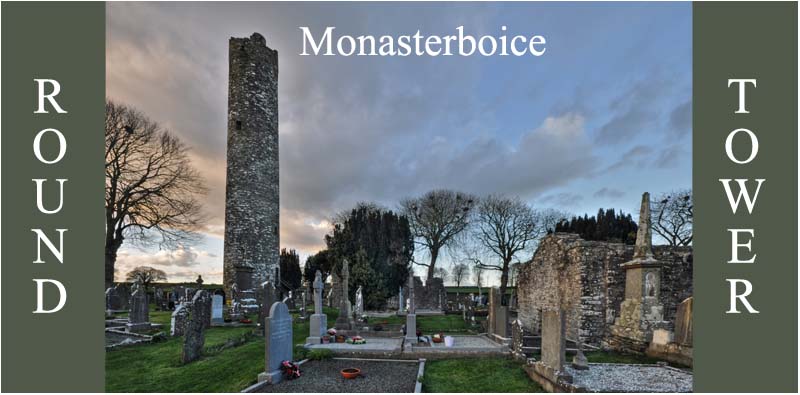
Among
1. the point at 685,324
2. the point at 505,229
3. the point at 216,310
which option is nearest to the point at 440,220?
the point at 505,229

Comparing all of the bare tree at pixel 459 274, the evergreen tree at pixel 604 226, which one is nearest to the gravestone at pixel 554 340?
the evergreen tree at pixel 604 226

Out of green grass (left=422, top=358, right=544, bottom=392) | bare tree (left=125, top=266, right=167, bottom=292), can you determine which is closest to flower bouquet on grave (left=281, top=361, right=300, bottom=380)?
green grass (left=422, top=358, right=544, bottom=392)

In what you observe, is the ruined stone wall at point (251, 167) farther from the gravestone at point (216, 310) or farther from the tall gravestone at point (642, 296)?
the tall gravestone at point (642, 296)

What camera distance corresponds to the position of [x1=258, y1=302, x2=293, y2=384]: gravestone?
6.95 meters

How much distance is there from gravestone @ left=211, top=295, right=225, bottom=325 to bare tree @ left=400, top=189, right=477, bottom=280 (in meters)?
18.0

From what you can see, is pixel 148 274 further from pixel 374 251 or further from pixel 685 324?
pixel 685 324

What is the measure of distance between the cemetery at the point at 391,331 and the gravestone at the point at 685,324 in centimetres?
3

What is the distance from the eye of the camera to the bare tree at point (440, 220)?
32750 millimetres

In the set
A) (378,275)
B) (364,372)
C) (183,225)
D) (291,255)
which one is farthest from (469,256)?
(364,372)

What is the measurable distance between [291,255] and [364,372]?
3184cm

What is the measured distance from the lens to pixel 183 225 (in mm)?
21859

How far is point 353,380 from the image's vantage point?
23.7 ft

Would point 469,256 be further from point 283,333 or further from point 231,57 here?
point 283,333

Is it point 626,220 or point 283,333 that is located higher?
point 626,220
